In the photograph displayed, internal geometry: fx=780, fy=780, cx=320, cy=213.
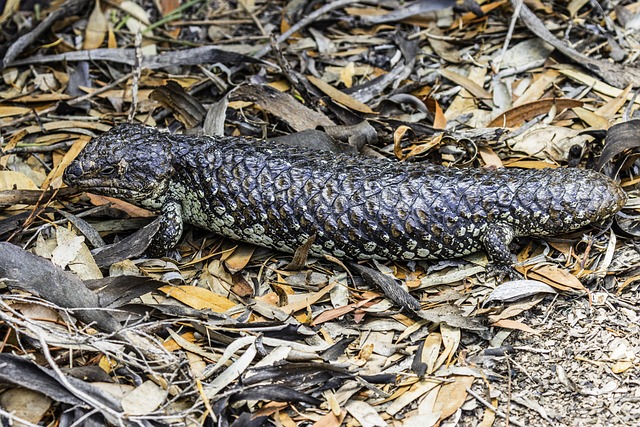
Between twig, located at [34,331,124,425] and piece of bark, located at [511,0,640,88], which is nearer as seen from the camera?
twig, located at [34,331,124,425]

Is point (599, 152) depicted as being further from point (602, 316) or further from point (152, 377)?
point (152, 377)

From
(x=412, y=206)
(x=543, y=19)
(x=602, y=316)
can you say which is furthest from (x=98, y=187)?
(x=543, y=19)

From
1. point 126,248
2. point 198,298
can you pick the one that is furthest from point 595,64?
point 126,248

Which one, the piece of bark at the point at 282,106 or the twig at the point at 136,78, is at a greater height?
the twig at the point at 136,78

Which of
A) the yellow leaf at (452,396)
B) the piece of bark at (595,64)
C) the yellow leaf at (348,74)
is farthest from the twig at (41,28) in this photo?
the yellow leaf at (452,396)

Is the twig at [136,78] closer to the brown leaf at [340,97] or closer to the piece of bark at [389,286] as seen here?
the brown leaf at [340,97]

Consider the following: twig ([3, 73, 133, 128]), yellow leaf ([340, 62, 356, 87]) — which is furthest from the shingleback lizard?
yellow leaf ([340, 62, 356, 87])

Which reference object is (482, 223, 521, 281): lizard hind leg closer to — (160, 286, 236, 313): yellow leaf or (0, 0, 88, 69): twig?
(160, 286, 236, 313): yellow leaf
